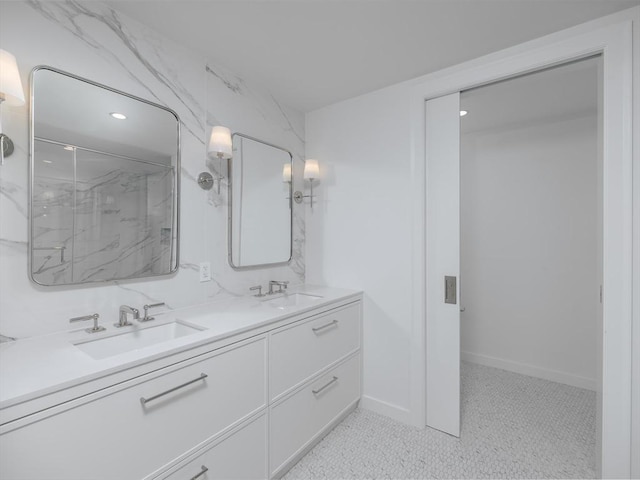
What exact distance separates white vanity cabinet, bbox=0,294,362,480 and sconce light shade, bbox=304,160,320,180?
1039 millimetres

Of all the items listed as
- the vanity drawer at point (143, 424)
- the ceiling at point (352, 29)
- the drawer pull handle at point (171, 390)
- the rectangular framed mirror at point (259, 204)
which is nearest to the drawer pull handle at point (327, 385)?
the vanity drawer at point (143, 424)

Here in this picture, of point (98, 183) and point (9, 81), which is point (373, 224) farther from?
point (9, 81)

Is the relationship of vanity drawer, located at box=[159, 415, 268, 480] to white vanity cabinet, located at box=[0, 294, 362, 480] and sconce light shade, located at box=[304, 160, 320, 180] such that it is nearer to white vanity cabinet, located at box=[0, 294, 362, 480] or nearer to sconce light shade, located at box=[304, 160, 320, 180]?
white vanity cabinet, located at box=[0, 294, 362, 480]

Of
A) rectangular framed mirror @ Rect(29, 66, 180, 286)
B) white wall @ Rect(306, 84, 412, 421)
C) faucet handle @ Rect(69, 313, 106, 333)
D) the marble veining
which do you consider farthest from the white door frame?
faucet handle @ Rect(69, 313, 106, 333)

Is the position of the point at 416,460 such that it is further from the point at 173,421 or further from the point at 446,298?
the point at 173,421

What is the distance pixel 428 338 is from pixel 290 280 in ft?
3.77

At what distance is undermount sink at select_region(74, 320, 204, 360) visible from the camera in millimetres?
1311

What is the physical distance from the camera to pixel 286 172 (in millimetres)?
2541

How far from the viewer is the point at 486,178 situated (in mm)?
3170

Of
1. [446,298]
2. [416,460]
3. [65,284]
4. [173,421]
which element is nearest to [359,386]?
[416,460]

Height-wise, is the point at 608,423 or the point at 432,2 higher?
the point at 432,2

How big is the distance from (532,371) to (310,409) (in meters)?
2.32

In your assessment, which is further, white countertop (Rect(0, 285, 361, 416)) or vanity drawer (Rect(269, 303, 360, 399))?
vanity drawer (Rect(269, 303, 360, 399))

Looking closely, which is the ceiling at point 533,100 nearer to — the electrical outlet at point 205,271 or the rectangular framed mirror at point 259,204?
the rectangular framed mirror at point 259,204
